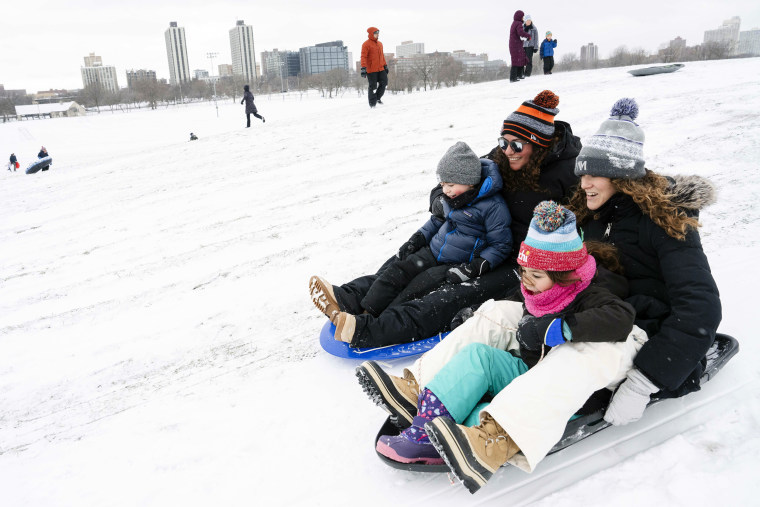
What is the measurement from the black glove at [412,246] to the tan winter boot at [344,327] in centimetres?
81

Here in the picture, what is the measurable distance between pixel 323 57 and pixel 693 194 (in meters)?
135

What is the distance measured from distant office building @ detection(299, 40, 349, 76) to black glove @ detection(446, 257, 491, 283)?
131m

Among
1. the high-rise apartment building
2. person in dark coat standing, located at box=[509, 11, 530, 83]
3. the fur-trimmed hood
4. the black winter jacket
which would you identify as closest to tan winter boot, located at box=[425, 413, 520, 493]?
the black winter jacket

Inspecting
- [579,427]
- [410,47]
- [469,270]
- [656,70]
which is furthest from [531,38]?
[410,47]

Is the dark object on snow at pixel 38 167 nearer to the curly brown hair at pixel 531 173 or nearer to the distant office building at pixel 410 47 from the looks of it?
the curly brown hair at pixel 531 173

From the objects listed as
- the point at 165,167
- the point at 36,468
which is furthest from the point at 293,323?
the point at 165,167

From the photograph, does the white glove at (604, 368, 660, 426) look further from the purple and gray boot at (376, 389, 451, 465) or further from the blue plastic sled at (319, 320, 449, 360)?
the blue plastic sled at (319, 320, 449, 360)

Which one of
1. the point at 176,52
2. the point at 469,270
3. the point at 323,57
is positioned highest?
the point at 176,52

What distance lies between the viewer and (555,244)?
2055 mm

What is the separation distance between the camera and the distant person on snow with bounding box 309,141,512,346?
3.13 m

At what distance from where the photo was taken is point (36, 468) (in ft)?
7.91

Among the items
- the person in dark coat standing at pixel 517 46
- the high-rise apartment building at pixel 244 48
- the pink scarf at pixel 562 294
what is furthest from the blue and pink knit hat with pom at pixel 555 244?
the high-rise apartment building at pixel 244 48

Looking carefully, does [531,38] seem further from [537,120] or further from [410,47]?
[410,47]

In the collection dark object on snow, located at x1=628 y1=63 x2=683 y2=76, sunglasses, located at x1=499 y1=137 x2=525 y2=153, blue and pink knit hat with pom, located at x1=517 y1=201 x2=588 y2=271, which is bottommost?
blue and pink knit hat with pom, located at x1=517 y1=201 x2=588 y2=271
